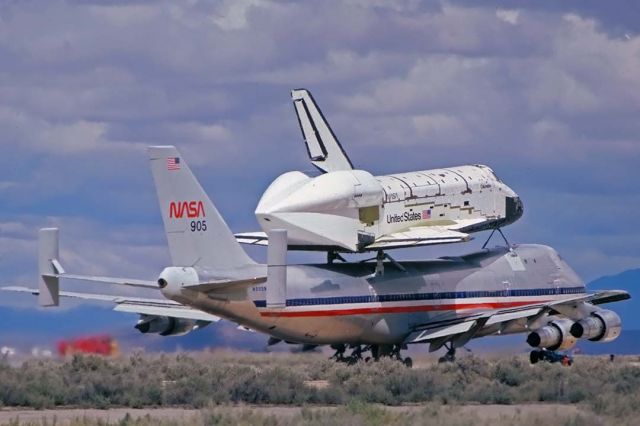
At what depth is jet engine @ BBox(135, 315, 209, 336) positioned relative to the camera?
6084 cm

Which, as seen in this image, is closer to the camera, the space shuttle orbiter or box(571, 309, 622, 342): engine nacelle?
the space shuttle orbiter

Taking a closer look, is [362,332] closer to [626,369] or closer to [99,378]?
[626,369]

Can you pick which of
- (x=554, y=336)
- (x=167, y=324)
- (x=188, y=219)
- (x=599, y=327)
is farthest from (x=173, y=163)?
(x=599, y=327)

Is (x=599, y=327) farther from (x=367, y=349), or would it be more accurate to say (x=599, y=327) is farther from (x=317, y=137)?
(x=317, y=137)

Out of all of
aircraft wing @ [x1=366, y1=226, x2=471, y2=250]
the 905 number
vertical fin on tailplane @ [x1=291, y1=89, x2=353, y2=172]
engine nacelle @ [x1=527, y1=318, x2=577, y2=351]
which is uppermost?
vertical fin on tailplane @ [x1=291, y1=89, x2=353, y2=172]

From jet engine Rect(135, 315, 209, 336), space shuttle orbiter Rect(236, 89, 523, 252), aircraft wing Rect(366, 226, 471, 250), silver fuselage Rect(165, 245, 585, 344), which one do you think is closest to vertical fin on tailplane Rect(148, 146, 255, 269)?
silver fuselage Rect(165, 245, 585, 344)

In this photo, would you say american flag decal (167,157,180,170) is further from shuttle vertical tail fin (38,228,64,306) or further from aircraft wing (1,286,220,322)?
aircraft wing (1,286,220,322)

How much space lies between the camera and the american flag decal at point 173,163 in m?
48.7

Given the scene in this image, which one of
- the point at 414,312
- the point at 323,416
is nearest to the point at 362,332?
the point at 414,312

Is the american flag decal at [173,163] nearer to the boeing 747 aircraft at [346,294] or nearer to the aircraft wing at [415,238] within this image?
the boeing 747 aircraft at [346,294]

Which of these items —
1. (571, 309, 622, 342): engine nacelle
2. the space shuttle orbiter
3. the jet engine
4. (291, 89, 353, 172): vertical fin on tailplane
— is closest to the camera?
the space shuttle orbiter

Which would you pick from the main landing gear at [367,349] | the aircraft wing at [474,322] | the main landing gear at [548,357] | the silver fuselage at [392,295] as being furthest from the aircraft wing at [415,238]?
the main landing gear at [548,357]

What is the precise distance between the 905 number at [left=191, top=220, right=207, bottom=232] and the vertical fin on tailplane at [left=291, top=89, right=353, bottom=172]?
10013mm

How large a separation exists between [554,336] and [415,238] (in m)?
7.00
